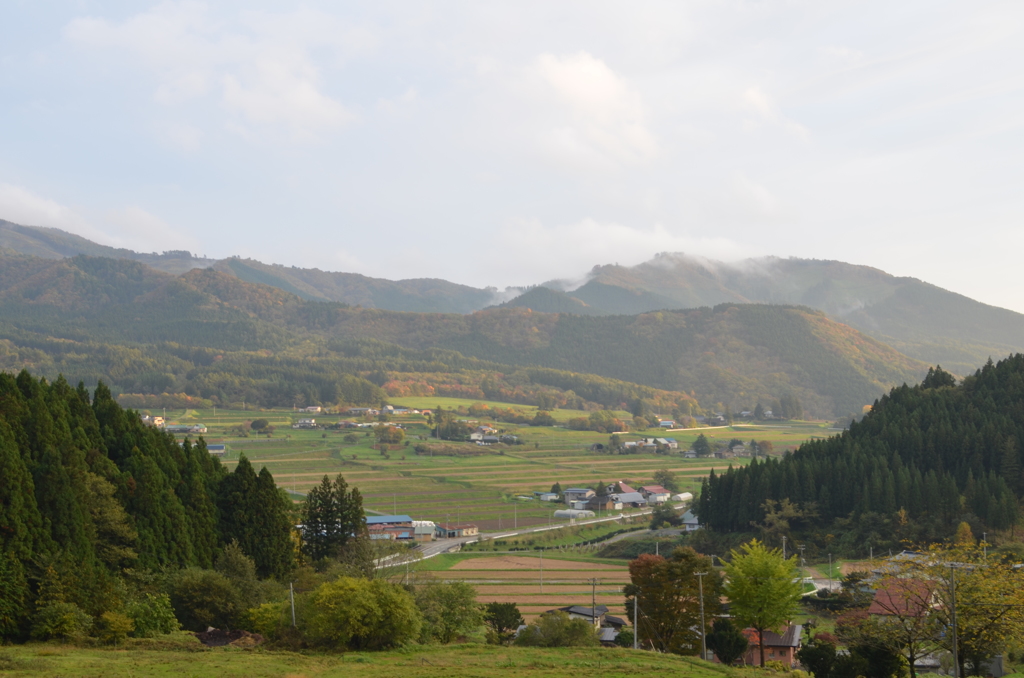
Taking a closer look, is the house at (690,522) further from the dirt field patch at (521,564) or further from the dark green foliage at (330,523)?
the dark green foliage at (330,523)

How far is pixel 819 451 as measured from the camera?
293 feet

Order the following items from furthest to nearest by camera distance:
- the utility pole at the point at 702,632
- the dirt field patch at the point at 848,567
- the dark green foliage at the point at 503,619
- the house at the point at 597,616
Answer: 1. the dirt field patch at the point at 848,567
2. the house at the point at 597,616
3. the dark green foliage at the point at 503,619
4. the utility pole at the point at 702,632

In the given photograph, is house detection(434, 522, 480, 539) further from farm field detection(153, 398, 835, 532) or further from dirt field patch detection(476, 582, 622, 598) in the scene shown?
dirt field patch detection(476, 582, 622, 598)

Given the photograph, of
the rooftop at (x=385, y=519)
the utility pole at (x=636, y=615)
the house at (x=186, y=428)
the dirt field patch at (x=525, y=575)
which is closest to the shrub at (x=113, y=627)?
the utility pole at (x=636, y=615)

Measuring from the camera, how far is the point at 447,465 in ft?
458

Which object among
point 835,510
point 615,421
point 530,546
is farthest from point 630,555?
point 615,421

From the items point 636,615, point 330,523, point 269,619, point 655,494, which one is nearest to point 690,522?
point 655,494

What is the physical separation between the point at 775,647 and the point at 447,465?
9764cm

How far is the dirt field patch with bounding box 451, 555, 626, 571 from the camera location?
78.9 metres

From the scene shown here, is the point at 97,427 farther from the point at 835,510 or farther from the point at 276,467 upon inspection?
the point at 276,467

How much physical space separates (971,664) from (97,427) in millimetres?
47238

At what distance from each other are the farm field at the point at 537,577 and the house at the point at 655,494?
38680 mm

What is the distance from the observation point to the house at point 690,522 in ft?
317

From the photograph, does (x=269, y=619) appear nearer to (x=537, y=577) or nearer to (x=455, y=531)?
(x=537, y=577)
